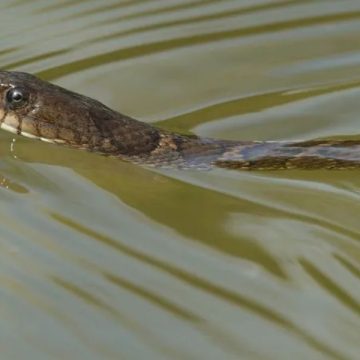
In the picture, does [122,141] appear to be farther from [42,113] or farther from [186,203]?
[186,203]

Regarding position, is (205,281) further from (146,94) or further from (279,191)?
(146,94)

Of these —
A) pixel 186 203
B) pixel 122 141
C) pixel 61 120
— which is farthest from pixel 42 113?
pixel 186 203

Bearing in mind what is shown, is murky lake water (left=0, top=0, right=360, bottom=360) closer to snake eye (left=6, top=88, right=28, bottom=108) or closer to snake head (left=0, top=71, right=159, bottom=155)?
snake head (left=0, top=71, right=159, bottom=155)

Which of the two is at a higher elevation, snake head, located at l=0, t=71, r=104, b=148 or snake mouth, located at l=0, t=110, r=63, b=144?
snake head, located at l=0, t=71, r=104, b=148

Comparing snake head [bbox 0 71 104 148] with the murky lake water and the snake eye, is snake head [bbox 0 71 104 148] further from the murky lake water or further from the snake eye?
the murky lake water

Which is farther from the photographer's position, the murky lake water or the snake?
the snake

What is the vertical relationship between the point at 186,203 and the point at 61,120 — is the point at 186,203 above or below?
below

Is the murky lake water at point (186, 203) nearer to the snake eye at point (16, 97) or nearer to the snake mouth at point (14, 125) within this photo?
the snake mouth at point (14, 125)

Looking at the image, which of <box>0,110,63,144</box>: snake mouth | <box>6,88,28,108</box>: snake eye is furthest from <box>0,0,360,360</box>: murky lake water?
<box>6,88,28,108</box>: snake eye
